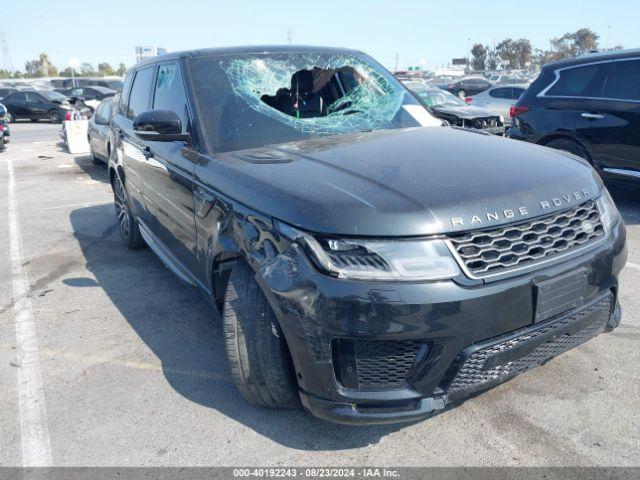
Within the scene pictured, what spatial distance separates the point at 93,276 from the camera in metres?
5.03

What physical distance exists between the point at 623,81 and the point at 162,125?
209 inches

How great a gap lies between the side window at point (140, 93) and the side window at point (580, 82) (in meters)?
4.81

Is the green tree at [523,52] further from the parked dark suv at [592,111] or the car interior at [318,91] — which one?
the car interior at [318,91]

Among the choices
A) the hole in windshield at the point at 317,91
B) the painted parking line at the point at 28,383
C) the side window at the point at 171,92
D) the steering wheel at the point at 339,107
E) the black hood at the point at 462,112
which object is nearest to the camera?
the painted parking line at the point at 28,383

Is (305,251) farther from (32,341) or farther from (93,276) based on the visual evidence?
(93,276)

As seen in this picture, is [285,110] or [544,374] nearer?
[544,374]

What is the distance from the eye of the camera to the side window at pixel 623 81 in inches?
237

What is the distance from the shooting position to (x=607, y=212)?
2.70m

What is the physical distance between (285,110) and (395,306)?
1.96m

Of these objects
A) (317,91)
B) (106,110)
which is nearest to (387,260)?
(317,91)

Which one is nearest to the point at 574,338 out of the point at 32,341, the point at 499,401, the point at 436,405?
the point at 499,401

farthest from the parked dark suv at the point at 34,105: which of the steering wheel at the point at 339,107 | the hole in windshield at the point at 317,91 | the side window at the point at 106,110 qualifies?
the steering wheel at the point at 339,107

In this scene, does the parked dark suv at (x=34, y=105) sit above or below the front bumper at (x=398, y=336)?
below

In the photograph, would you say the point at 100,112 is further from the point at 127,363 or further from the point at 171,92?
the point at 127,363
